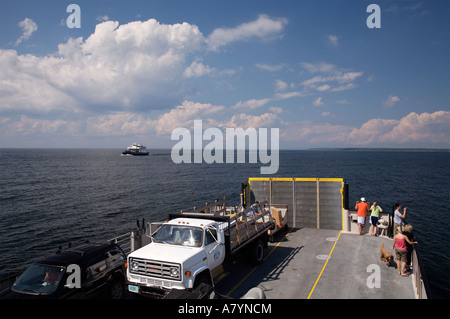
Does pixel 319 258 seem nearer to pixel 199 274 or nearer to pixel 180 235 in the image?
pixel 199 274

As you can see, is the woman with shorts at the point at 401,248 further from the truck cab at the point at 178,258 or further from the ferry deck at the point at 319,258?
the truck cab at the point at 178,258

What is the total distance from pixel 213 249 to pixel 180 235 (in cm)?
115

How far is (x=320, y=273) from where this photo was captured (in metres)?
11.2

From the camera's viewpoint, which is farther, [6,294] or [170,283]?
[170,283]

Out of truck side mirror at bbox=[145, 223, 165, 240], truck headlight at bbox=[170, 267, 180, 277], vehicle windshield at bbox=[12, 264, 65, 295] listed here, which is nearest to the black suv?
vehicle windshield at bbox=[12, 264, 65, 295]

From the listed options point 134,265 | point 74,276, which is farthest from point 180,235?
point 74,276

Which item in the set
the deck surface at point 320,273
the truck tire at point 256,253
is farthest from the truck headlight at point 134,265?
the truck tire at point 256,253

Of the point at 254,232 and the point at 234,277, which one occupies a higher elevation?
the point at 254,232

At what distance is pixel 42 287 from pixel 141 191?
51093 millimetres
